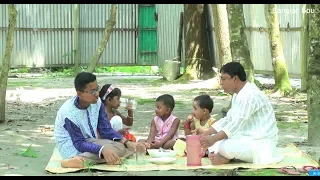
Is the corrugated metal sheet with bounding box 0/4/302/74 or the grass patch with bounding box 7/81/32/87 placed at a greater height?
the corrugated metal sheet with bounding box 0/4/302/74

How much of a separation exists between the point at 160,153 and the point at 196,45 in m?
11.7

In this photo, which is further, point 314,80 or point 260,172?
point 314,80

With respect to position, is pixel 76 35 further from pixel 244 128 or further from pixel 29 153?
pixel 244 128

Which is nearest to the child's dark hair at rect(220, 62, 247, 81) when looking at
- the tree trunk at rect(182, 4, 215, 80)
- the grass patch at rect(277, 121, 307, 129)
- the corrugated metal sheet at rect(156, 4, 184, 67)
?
the grass patch at rect(277, 121, 307, 129)

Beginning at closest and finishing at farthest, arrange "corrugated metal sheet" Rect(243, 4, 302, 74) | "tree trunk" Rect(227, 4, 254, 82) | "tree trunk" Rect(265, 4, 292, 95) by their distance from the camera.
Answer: "tree trunk" Rect(227, 4, 254, 82) < "tree trunk" Rect(265, 4, 292, 95) < "corrugated metal sheet" Rect(243, 4, 302, 74)

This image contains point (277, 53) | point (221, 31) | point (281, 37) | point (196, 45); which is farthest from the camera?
point (196, 45)

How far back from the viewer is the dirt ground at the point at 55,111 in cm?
700

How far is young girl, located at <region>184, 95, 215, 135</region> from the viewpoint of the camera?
7180 mm

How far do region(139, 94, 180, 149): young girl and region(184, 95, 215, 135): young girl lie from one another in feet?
0.53

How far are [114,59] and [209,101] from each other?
47.8 ft

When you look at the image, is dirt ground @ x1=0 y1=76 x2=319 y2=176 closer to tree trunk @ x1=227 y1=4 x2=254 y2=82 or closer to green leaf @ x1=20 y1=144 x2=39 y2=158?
green leaf @ x1=20 y1=144 x2=39 y2=158

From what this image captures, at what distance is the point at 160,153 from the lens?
6832 millimetres

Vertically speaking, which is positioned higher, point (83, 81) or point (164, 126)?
point (83, 81)

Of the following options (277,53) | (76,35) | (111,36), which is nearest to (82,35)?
(76,35)
